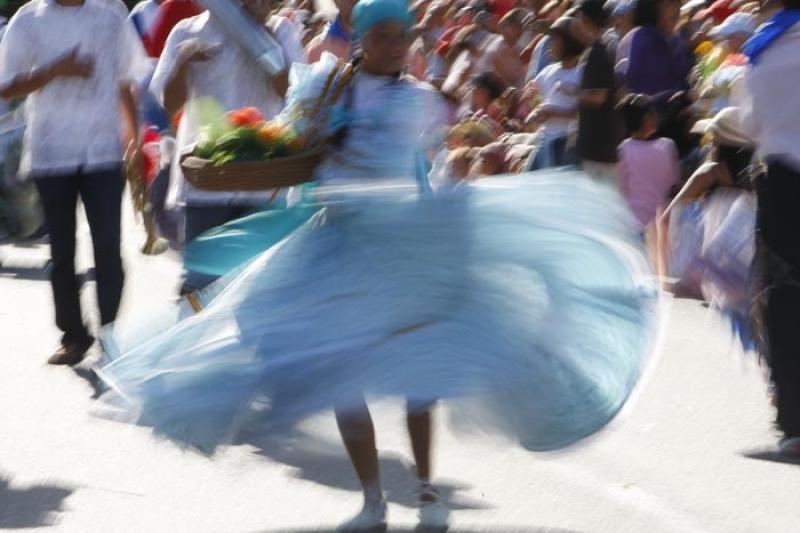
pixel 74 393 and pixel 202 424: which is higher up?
pixel 202 424

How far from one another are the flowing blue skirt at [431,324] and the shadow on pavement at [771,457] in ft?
4.92

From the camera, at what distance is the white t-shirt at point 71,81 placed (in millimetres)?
8336

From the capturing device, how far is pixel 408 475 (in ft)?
22.3

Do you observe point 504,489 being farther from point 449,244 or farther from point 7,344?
point 7,344

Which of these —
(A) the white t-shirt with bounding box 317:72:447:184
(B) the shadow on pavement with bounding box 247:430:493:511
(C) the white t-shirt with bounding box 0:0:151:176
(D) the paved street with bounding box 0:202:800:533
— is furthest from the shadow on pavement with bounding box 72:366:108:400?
(A) the white t-shirt with bounding box 317:72:447:184

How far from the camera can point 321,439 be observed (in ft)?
19.1

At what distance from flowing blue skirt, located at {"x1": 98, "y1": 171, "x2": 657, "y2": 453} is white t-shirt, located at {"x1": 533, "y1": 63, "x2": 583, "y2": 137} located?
553cm

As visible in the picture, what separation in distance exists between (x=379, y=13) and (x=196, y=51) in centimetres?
212

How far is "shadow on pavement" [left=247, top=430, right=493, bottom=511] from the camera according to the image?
5.80 metres

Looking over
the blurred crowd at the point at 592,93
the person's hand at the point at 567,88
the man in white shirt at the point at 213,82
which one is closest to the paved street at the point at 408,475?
the man in white shirt at the point at 213,82

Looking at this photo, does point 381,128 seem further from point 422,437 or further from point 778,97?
point 778,97

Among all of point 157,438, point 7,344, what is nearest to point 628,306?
point 157,438

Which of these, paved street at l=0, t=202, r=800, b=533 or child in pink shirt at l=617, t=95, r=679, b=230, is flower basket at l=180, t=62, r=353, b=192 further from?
child in pink shirt at l=617, t=95, r=679, b=230

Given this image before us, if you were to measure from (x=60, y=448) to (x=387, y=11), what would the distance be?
8.12ft
